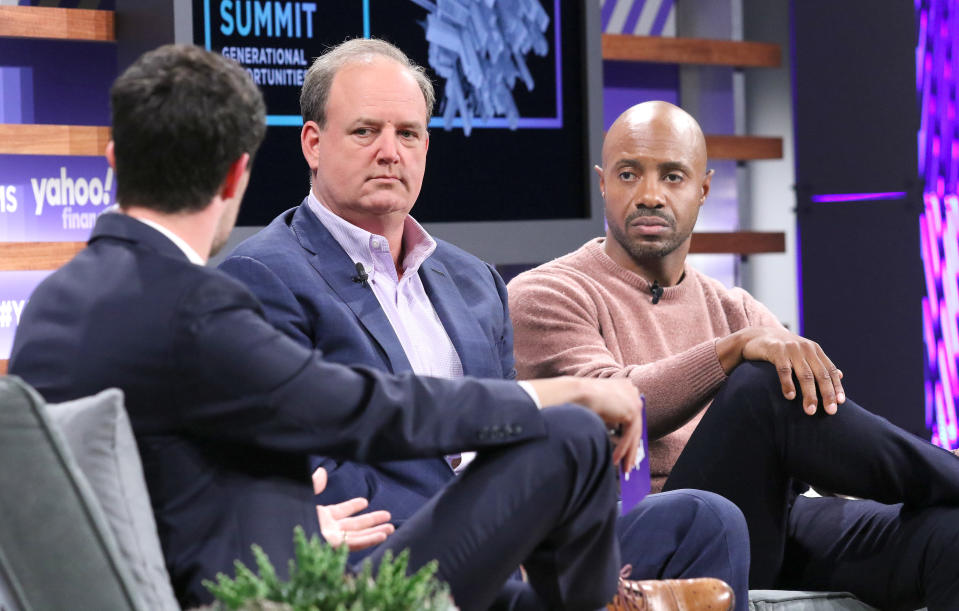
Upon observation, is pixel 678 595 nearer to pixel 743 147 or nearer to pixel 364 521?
pixel 364 521

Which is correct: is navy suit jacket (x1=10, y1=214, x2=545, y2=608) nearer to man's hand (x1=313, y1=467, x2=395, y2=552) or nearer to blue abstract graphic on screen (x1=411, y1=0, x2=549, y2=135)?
man's hand (x1=313, y1=467, x2=395, y2=552)

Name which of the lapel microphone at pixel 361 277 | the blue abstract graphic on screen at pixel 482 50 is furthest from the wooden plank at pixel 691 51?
the lapel microphone at pixel 361 277

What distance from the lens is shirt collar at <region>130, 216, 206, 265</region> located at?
66.3 inches

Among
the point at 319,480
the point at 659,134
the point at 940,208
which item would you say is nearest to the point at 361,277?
the point at 319,480

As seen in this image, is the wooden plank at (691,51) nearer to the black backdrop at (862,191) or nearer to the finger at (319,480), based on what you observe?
the black backdrop at (862,191)

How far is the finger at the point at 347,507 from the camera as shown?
2.03m

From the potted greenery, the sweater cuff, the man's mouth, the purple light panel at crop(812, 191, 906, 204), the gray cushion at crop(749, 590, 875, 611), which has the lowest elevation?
the gray cushion at crop(749, 590, 875, 611)

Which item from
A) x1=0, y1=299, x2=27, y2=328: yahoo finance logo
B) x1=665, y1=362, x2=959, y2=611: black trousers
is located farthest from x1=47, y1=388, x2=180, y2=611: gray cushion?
x1=0, y1=299, x2=27, y2=328: yahoo finance logo

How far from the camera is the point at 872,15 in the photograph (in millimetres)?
5062

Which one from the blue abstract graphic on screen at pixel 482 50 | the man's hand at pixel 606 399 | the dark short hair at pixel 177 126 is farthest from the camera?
the blue abstract graphic on screen at pixel 482 50

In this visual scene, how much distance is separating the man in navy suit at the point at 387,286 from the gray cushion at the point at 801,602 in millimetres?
240

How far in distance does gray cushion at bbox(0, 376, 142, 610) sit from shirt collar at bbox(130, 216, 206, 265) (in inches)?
10.9

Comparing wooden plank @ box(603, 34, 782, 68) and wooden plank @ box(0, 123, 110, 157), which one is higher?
wooden plank @ box(603, 34, 782, 68)

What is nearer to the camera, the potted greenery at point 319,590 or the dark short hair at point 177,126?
the potted greenery at point 319,590
